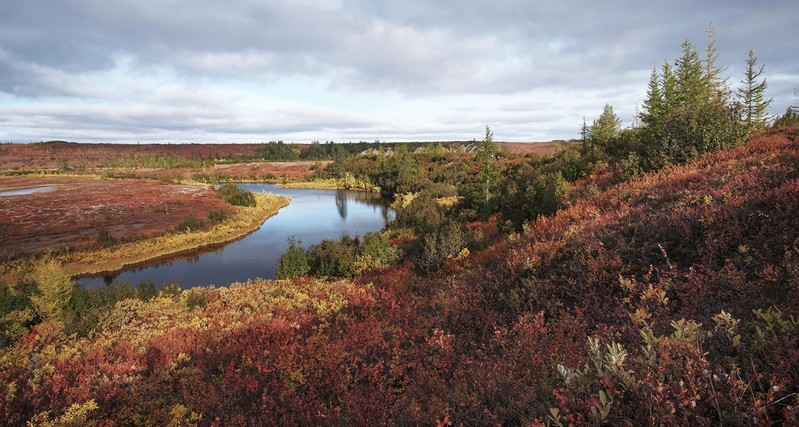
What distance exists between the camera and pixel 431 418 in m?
4.64

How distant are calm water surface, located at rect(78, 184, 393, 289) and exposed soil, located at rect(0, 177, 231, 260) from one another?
25.9ft

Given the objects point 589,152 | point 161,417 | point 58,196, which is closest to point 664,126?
point 589,152

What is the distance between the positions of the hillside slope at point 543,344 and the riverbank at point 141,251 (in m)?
16.9

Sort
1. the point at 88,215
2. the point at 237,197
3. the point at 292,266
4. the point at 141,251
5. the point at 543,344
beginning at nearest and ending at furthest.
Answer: the point at 543,344 < the point at 292,266 < the point at 141,251 < the point at 88,215 < the point at 237,197

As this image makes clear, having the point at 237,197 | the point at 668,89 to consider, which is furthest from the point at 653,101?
the point at 237,197

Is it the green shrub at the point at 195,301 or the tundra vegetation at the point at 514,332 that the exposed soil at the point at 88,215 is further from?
the green shrub at the point at 195,301

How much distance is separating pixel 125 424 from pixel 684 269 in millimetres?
11221

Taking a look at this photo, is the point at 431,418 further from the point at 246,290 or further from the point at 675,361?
the point at 246,290

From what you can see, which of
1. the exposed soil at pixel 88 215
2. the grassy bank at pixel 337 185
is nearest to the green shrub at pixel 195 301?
the exposed soil at pixel 88 215

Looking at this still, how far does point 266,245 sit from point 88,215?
26.1 meters

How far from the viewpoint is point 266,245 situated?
113ft

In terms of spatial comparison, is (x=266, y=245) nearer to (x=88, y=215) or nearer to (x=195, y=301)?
(x=195, y=301)

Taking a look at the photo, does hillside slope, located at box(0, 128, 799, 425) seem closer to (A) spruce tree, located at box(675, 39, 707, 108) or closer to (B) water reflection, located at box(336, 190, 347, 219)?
(A) spruce tree, located at box(675, 39, 707, 108)

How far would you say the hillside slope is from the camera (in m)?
3.23
